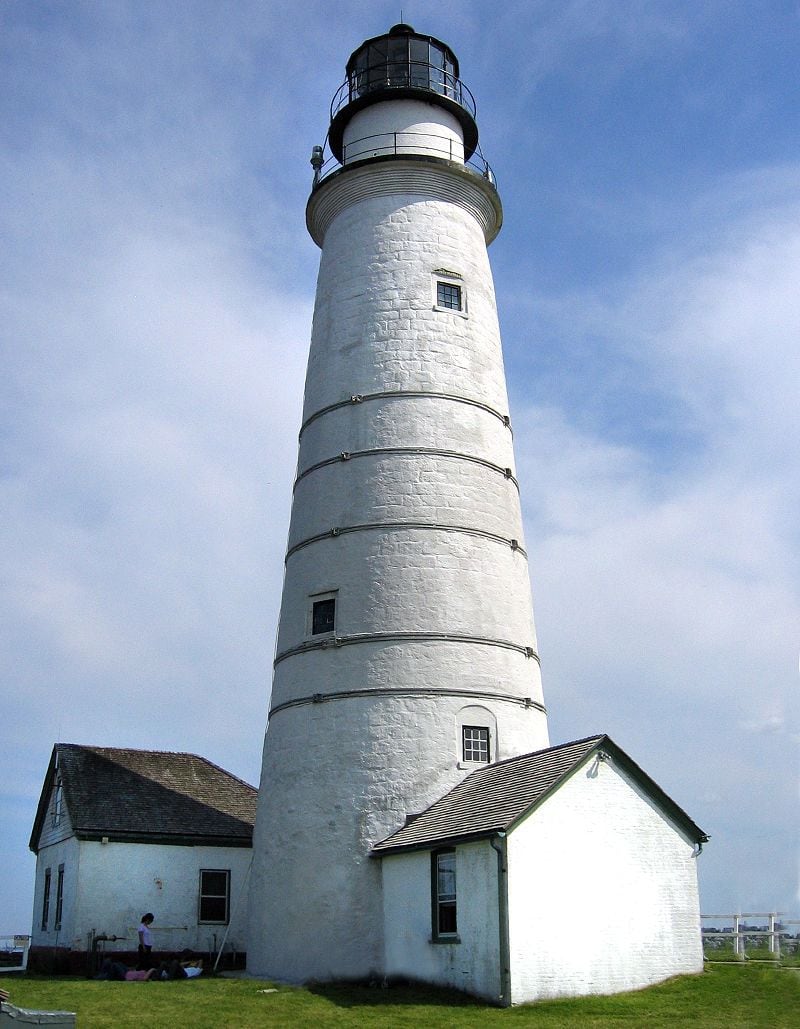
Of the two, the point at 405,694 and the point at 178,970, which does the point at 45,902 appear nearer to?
the point at 178,970

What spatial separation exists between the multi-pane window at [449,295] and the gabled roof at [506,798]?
923 cm

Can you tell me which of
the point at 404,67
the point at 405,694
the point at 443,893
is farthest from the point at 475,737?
the point at 404,67

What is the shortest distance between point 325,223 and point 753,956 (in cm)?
1705

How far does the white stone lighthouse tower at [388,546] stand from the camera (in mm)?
18750

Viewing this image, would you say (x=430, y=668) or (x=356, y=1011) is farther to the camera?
(x=430, y=668)

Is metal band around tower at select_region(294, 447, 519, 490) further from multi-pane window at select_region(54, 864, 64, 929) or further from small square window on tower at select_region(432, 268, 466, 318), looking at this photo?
multi-pane window at select_region(54, 864, 64, 929)

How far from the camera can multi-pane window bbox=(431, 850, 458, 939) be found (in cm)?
1608

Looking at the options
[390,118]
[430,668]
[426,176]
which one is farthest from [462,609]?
[390,118]

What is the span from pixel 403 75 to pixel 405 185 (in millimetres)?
3186

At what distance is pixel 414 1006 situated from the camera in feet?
48.2

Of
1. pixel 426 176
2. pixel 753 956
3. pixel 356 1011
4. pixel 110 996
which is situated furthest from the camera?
pixel 426 176

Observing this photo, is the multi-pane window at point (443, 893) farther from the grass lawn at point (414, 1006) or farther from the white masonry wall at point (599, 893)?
the white masonry wall at point (599, 893)

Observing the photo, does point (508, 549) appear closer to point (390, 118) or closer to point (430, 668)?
point (430, 668)

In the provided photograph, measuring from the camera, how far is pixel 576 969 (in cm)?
1518
